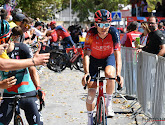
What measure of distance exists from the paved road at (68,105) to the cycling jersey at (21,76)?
2900 millimetres

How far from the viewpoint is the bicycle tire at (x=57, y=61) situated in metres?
16.5

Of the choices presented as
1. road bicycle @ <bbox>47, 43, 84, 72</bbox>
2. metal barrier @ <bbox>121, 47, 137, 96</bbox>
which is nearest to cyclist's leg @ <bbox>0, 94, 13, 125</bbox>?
metal barrier @ <bbox>121, 47, 137, 96</bbox>

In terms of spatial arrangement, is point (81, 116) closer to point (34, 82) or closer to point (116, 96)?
point (116, 96)

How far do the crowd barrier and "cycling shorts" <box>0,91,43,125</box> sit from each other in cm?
234

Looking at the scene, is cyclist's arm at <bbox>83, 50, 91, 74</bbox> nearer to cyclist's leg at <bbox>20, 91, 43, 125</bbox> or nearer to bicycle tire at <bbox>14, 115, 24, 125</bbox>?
cyclist's leg at <bbox>20, 91, 43, 125</bbox>

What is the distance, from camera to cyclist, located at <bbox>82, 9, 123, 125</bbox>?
6.29m

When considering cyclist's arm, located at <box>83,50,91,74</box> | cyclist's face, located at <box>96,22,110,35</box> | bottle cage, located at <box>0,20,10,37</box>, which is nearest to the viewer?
bottle cage, located at <box>0,20,10,37</box>

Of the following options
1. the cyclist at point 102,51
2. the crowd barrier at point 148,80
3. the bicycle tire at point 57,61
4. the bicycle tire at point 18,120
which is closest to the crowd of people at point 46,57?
the cyclist at point 102,51

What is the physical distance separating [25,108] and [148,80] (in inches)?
138

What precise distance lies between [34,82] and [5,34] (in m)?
1.11

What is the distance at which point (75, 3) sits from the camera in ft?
254

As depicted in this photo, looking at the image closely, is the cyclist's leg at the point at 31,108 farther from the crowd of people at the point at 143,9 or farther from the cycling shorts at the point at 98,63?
the crowd of people at the point at 143,9

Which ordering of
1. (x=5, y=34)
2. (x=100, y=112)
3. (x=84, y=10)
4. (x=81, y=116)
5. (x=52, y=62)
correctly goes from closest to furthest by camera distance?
(x=5, y=34), (x=100, y=112), (x=81, y=116), (x=52, y=62), (x=84, y=10)

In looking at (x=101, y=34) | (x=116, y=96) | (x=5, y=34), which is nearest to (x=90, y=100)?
(x=101, y=34)
